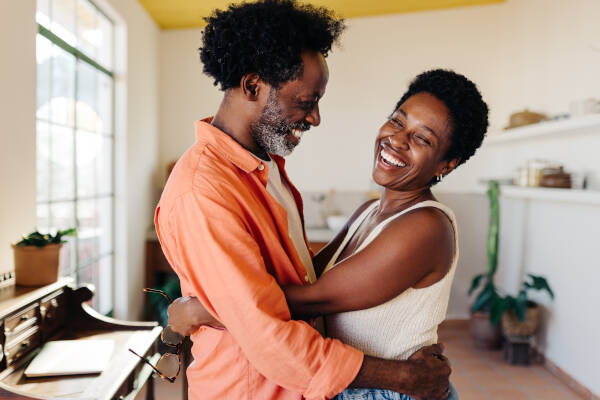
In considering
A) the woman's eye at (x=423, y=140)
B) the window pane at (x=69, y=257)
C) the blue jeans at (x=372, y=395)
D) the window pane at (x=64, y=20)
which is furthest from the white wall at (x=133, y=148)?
the blue jeans at (x=372, y=395)

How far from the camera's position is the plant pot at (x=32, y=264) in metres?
1.72

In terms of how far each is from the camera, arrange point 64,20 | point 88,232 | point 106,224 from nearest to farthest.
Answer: point 64,20 → point 88,232 → point 106,224

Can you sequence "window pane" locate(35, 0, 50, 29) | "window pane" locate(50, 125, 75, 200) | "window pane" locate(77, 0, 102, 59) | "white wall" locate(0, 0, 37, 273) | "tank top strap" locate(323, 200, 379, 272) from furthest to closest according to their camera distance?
1. "window pane" locate(77, 0, 102, 59)
2. "window pane" locate(50, 125, 75, 200)
3. "window pane" locate(35, 0, 50, 29)
4. "white wall" locate(0, 0, 37, 273)
5. "tank top strap" locate(323, 200, 379, 272)

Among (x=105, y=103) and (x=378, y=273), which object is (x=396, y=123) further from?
(x=105, y=103)

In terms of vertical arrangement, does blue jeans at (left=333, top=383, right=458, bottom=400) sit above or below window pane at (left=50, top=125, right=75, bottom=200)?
below

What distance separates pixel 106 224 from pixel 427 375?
3129 mm

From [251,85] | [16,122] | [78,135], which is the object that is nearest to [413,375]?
[251,85]

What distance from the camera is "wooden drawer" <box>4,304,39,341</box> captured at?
4.83 ft

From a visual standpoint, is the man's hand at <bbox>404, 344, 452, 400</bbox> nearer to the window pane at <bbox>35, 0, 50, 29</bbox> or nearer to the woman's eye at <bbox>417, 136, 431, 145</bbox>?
the woman's eye at <bbox>417, 136, 431, 145</bbox>

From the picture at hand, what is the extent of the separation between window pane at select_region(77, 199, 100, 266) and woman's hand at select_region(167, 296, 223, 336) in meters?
2.32

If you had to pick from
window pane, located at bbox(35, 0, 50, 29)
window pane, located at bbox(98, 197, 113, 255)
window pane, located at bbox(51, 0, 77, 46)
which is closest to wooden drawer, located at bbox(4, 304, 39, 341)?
window pane, located at bbox(35, 0, 50, 29)

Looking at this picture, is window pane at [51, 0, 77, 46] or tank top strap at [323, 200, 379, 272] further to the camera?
window pane at [51, 0, 77, 46]

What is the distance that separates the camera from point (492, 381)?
3.28m

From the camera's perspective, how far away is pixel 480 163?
4.43 m
